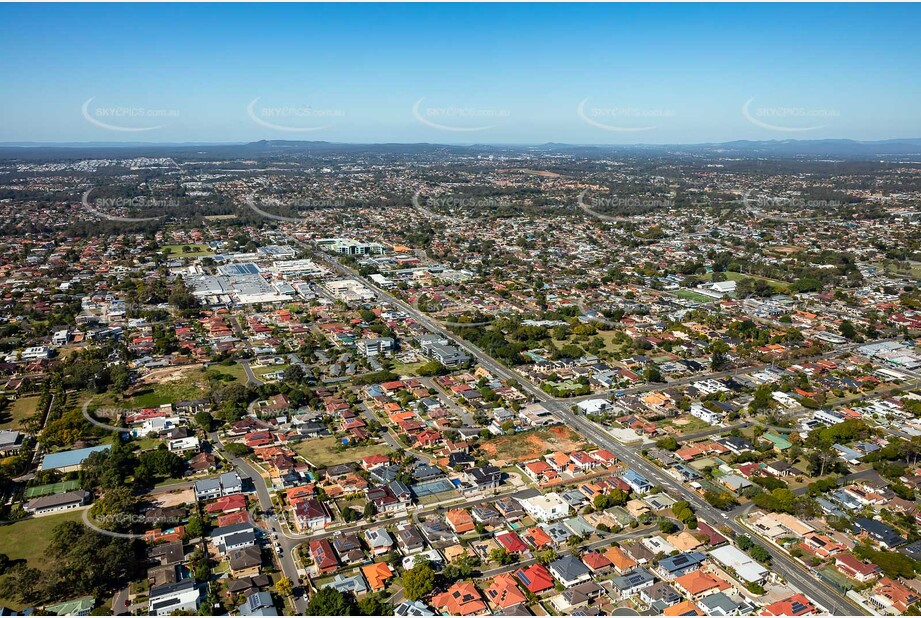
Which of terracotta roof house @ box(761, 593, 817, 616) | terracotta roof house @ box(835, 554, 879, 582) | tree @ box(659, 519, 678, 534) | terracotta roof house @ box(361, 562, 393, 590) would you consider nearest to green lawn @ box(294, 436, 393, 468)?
terracotta roof house @ box(361, 562, 393, 590)

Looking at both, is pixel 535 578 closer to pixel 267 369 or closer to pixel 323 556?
pixel 323 556

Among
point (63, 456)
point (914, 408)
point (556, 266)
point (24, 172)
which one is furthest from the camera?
point (24, 172)

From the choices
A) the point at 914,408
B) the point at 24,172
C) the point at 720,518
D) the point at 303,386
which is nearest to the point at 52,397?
the point at 303,386

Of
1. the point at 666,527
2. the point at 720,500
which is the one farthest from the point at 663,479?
the point at 666,527

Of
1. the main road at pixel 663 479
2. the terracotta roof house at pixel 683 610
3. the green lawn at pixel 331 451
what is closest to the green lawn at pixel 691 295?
the main road at pixel 663 479

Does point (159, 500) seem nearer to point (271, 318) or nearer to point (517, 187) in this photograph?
point (271, 318)

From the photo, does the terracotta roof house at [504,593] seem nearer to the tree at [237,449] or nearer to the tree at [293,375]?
the tree at [237,449]

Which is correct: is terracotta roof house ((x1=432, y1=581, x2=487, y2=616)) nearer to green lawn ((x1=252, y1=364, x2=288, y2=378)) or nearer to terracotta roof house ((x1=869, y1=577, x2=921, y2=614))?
terracotta roof house ((x1=869, y1=577, x2=921, y2=614))
